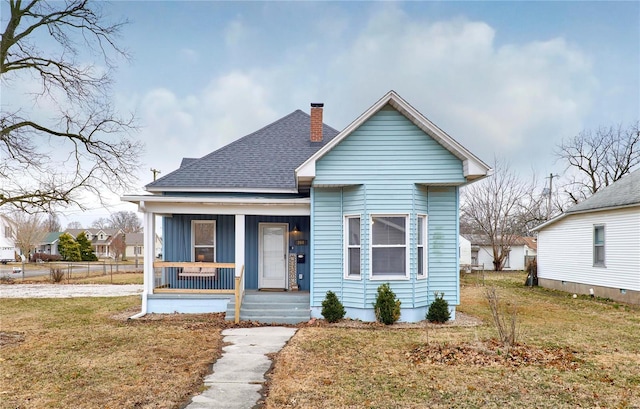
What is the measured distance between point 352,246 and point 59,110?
364 inches

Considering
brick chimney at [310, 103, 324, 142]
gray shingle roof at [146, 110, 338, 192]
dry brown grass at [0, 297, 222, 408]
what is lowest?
dry brown grass at [0, 297, 222, 408]

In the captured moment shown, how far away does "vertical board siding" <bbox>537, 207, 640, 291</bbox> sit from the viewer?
45.4 ft

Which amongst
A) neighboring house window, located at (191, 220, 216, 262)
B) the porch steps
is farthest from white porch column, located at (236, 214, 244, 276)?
neighboring house window, located at (191, 220, 216, 262)

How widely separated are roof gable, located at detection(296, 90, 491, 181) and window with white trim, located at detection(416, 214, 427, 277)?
1.54 m

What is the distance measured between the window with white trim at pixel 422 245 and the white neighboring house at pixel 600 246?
8.19 m

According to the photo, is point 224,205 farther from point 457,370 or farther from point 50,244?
point 50,244

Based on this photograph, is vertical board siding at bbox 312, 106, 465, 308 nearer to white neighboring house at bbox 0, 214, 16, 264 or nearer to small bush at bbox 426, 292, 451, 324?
small bush at bbox 426, 292, 451, 324

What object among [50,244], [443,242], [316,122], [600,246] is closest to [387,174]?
[443,242]

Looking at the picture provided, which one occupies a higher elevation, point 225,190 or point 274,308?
point 225,190

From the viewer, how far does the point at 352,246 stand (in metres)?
10.4

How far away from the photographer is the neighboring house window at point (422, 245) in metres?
10.4

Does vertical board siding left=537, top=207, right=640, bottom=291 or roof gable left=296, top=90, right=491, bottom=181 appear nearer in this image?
roof gable left=296, top=90, right=491, bottom=181

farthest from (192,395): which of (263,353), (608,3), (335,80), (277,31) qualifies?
(608,3)

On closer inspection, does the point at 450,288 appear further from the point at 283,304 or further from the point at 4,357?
the point at 4,357
